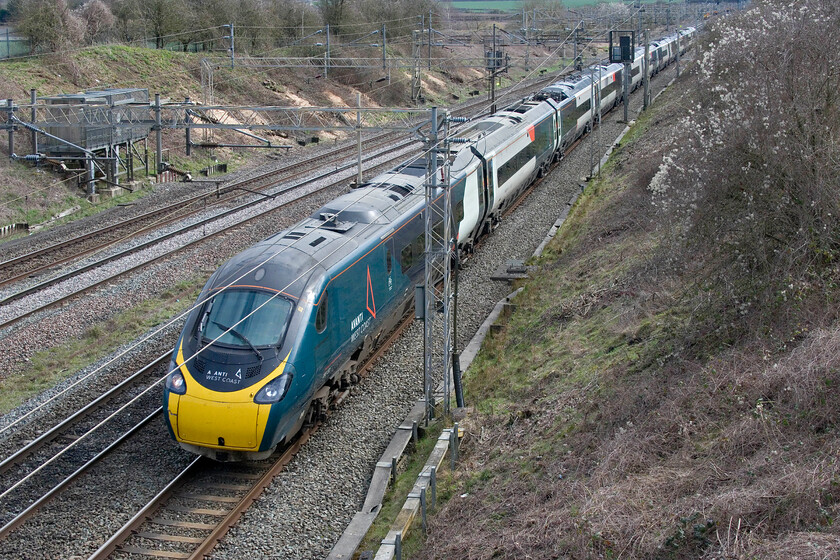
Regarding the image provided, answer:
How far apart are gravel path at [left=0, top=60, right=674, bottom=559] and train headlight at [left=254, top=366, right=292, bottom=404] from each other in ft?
4.24

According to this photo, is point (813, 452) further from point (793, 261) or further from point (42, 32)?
point (42, 32)

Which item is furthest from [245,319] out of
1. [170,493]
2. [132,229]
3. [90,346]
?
[132,229]

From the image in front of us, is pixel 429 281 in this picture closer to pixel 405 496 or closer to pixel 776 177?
pixel 405 496

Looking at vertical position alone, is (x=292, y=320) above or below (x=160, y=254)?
above

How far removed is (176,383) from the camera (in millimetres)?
11000

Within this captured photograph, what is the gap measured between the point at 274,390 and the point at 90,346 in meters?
6.56

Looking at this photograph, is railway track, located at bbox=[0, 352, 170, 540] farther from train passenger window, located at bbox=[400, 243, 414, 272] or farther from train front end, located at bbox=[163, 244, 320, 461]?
train passenger window, located at bbox=[400, 243, 414, 272]

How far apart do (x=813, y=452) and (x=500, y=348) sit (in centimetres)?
815

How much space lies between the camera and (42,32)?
4019 cm

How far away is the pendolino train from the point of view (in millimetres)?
10742

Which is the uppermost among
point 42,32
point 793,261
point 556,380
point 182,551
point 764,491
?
point 42,32

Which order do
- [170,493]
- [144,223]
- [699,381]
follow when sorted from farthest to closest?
[144,223]
[170,493]
[699,381]

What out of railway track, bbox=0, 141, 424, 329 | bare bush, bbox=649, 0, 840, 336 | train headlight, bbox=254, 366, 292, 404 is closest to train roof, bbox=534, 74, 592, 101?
railway track, bbox=0, 141, 424, 329

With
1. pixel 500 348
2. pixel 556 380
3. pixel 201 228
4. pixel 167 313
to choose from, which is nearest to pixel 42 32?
pixel 201 228
